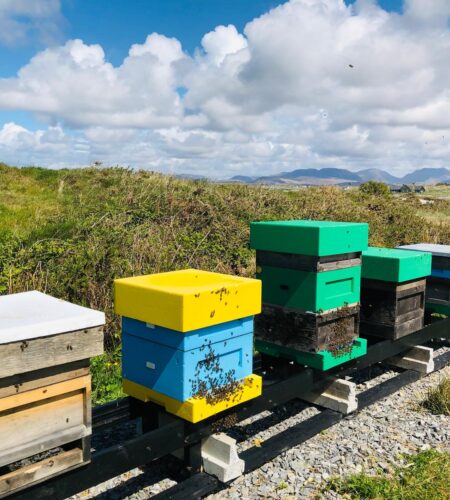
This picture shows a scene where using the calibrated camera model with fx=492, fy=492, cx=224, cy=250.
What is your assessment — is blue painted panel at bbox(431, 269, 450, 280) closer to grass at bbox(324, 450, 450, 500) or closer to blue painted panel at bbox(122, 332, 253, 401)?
grass at bbox(324, 450, 450, 500)

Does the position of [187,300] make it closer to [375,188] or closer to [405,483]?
[405,483]

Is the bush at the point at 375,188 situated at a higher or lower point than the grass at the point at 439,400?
higher

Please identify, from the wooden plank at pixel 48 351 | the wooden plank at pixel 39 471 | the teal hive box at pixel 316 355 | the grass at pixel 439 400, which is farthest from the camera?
the grass at pixel 439 400

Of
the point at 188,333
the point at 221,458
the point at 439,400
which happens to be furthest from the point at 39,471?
the point at 439,400

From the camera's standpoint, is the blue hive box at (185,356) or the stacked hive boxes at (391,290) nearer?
the blue hive box at (185,356)

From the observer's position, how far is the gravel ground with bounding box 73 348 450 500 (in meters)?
3.09

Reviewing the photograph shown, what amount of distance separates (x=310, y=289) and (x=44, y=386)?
198cm

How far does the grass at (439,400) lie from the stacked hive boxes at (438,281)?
134 centimetres

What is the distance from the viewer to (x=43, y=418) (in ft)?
7.38

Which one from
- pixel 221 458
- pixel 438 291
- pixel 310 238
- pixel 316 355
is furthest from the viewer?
pixel 438 291

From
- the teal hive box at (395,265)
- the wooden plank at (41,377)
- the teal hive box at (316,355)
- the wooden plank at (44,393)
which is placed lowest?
the teal hive box at (316,355)

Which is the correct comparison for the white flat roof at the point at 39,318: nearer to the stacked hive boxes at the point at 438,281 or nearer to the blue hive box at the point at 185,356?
the blue hive box at the point at 185,356

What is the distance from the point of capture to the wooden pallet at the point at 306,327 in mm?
3605

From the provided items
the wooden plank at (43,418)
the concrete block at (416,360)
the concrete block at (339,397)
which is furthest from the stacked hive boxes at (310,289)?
the wooden plank at (43,418)
